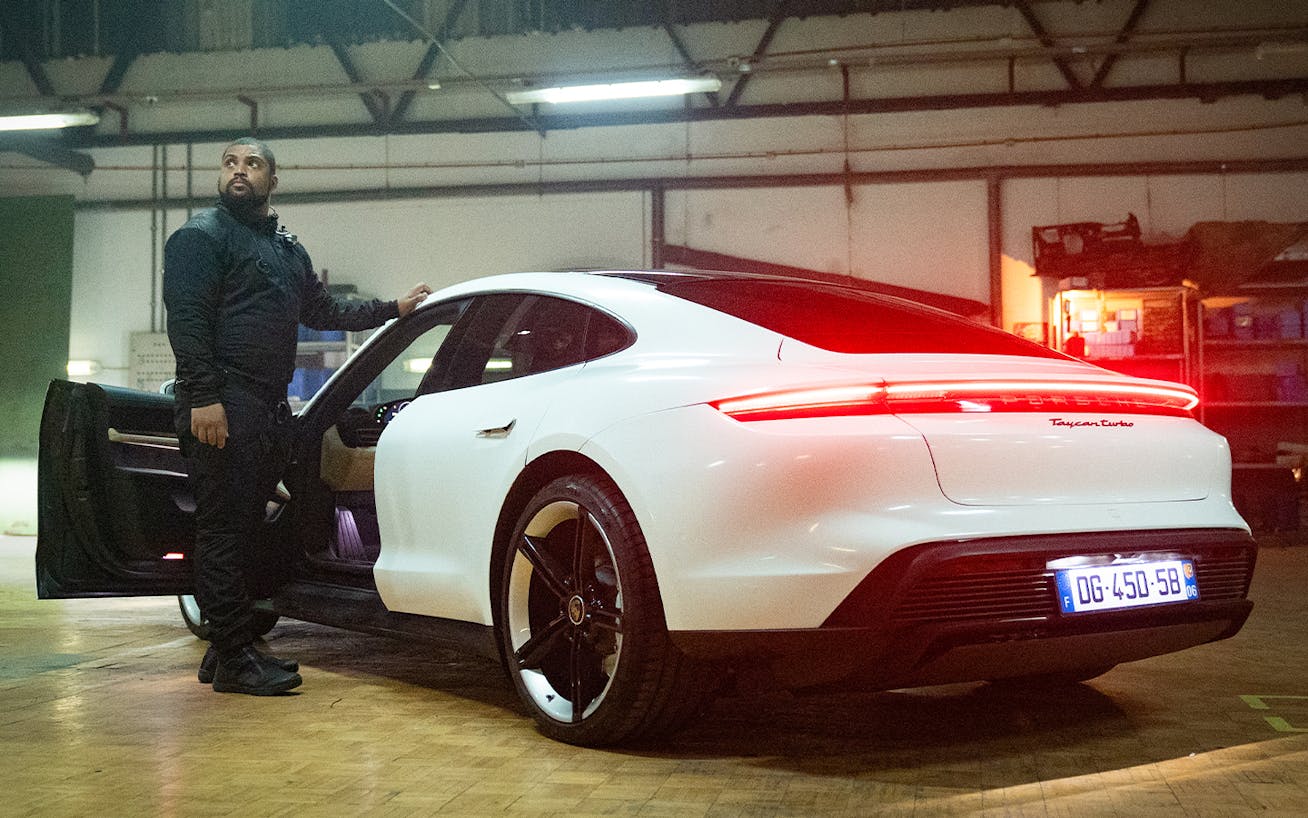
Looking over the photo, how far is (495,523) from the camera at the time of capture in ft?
11.3

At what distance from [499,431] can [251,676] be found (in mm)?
1274

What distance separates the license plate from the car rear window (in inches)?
25.2

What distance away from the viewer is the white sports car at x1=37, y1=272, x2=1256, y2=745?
2.69 meters

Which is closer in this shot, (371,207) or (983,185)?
(983,185)

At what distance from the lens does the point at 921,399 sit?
278cm

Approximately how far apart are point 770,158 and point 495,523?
1059 centimetres

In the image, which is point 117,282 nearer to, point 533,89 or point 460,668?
point 533,89

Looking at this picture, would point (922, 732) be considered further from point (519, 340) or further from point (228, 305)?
point (228, 305)

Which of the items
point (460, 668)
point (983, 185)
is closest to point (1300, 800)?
point (460, 668)

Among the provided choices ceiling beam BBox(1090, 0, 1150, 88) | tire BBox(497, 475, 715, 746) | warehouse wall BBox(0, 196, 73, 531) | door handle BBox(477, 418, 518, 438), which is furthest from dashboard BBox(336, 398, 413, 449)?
warehouse wall BBox(0, 196, 73, 531)

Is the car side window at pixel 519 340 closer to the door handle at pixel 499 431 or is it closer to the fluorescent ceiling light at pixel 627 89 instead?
the door handle at pixel 499 431

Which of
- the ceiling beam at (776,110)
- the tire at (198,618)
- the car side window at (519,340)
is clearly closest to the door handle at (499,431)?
the car side window at (519,340)

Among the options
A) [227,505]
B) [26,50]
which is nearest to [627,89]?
[26,50]

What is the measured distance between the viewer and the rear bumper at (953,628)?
2645 mm
